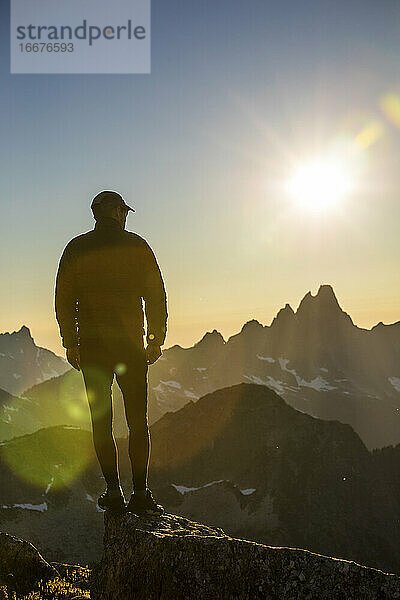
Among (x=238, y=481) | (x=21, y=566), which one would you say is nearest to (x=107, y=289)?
(x=21, y=566)

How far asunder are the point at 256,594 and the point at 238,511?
142775 mm

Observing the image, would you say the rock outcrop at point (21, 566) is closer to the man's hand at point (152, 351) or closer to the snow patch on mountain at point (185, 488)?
the man's hand at point (152, 351)

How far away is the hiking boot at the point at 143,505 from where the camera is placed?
7195 mm

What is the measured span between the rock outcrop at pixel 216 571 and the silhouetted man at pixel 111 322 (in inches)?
38.6

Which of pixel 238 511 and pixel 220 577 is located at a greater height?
pixel 220 577

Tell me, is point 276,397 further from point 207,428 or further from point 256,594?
point 256,594

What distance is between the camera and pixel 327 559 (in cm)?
476

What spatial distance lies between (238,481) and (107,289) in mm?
155121

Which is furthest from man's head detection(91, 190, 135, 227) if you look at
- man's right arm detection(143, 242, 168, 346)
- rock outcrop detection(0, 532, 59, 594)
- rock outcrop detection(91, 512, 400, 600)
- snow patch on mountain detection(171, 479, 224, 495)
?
snow patch on mountain detection(171, 479, 224, 495)

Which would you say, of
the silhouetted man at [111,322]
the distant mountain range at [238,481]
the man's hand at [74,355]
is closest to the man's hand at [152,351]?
the silhouetted man at [111,322]

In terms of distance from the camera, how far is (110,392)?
712 centimetres

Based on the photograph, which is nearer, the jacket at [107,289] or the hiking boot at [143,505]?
the jacket at [107,289]

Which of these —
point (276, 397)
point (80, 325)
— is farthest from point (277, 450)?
point (80, 325)

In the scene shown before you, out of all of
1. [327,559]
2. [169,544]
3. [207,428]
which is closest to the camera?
[327,559]
